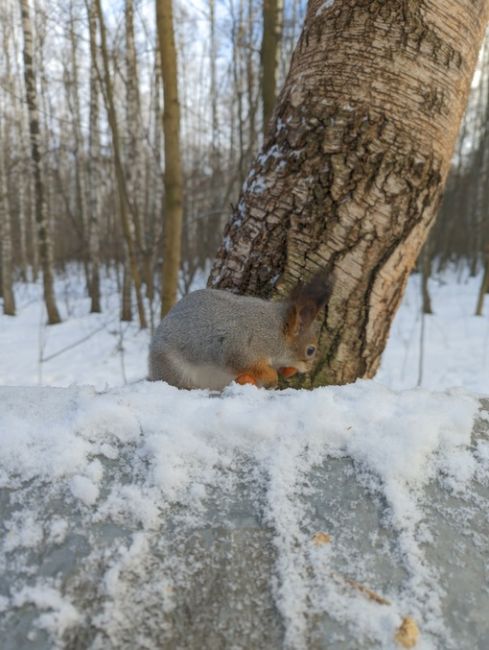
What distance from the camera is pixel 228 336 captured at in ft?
5.69

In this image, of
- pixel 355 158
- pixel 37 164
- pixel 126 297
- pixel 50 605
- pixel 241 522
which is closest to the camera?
pixel 50 605

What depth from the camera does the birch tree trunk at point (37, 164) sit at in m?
9.45

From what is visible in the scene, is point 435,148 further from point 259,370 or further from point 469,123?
point 469,123

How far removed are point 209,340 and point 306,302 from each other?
0.41m

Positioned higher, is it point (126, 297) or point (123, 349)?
point (126, 297)

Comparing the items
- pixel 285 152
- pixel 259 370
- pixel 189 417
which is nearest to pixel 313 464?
pixel 189 417

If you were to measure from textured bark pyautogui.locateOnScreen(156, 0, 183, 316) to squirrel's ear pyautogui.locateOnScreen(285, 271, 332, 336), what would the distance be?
219cm

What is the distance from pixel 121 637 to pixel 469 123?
2524 cm

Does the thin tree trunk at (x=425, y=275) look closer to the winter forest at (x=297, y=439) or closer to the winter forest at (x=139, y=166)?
the winter forest at (x=139, y=166)

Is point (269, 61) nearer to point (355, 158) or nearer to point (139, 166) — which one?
point (355, 158)

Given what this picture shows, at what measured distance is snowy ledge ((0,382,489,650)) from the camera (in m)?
0.80

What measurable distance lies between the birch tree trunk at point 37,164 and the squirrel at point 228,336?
9.41m

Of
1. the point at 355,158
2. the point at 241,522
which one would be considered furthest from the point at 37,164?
the point at 241,522

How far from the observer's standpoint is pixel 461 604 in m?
0.85
